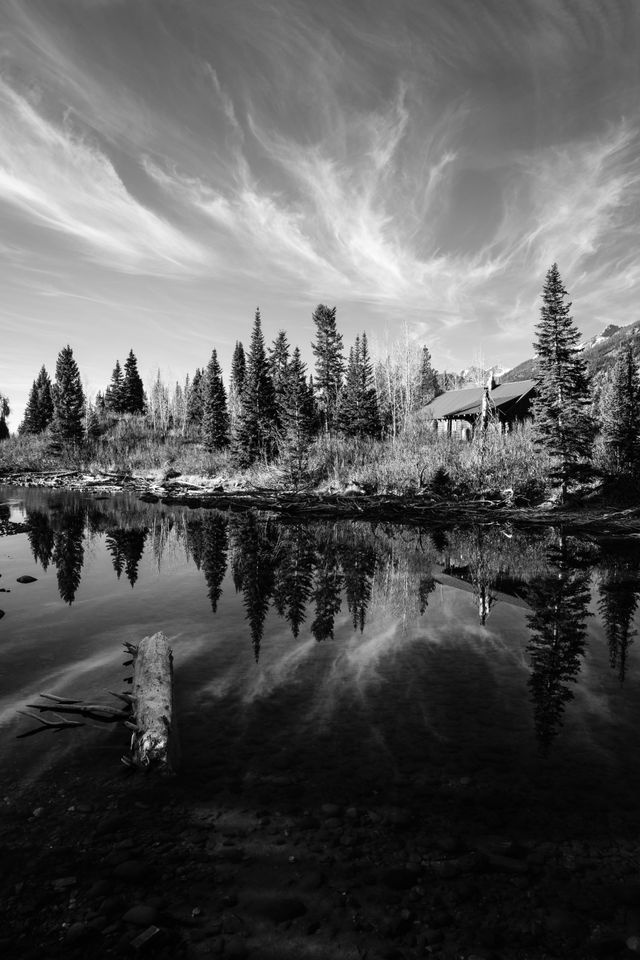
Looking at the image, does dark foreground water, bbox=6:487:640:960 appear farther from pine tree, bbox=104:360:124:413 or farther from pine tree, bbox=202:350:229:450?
pine tree, bbox=104:360:124:413

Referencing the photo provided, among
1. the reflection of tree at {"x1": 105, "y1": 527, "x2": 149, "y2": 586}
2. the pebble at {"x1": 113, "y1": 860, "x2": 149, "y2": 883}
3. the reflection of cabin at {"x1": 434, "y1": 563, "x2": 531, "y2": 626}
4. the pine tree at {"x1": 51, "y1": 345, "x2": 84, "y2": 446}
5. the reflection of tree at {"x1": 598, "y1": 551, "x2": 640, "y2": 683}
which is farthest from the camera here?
the pine tree at {"x1": 51, "y1": 345, "x2": 84, "y2": 446}

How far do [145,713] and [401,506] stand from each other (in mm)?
22231

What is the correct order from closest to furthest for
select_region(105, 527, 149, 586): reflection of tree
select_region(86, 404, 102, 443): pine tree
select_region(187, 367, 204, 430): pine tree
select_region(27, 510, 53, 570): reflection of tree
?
1. select_region(105, 527, 149, 586): reflection of tree
2. select_region(27, 510, 53, 570): reflection of tree
3. select_region(86, 404, 102, 443): pine tree
4. select_region(187, 367, 204, 430): pine tree

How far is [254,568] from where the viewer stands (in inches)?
552

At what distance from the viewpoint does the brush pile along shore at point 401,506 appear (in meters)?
22.3

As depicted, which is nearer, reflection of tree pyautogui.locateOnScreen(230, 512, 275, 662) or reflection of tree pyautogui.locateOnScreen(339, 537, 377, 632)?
reflection of tree pyautogui.locateOnScreen(230, 512, 275, 662)

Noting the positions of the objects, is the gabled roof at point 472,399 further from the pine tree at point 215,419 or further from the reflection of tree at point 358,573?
the reflection of tree at point 358,573

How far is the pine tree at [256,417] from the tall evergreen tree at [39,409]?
44490mm

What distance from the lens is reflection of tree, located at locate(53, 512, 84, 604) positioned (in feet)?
39.3

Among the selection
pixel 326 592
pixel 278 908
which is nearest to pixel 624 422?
pixel 326 592

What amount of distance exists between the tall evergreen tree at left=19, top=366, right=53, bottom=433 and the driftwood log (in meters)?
80.7

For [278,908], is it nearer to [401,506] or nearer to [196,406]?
[401,506]

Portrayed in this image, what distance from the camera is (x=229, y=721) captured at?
19.1 feet

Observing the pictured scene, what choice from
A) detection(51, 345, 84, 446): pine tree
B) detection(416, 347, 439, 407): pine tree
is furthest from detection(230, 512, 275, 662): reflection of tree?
detection(416, 347, 439, 407): pine tree
